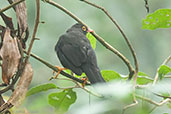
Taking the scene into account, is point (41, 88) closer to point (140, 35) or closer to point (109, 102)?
point (109, 102)

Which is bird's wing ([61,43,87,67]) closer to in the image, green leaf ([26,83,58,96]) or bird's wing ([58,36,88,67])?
bird's wing ([58,36,88,67])

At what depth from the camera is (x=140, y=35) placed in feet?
28.6

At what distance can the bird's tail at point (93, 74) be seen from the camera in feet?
8.48

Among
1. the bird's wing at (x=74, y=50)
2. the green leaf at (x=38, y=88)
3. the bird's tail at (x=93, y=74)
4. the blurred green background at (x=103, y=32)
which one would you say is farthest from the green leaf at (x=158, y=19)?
the blurred green background at (x=103, y=32)

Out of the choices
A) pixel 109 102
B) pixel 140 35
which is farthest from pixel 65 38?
pixel 140 35

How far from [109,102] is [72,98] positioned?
1.30m

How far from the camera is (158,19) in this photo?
79.8 inches

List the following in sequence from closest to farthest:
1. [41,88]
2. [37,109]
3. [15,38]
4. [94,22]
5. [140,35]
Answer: [37,109] < [15,38] < [41,88] < [94,22] < [140,35]

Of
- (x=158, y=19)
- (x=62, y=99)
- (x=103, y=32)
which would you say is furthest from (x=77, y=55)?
(x=103, y=32)

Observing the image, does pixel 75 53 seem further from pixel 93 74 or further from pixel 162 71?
pixel 162 71

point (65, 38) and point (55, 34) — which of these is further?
point (55, 34)

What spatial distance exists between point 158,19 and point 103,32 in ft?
17.8

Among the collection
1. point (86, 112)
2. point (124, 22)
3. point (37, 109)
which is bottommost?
point (124, 22)

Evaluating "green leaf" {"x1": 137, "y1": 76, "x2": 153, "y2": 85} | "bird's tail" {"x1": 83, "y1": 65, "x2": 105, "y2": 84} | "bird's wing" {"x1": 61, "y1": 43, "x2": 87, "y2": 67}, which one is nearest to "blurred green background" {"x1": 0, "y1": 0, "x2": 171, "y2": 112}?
"bird's wing" {"x1": 61, "y1": 43, "x2": 87, "y2": 67}
